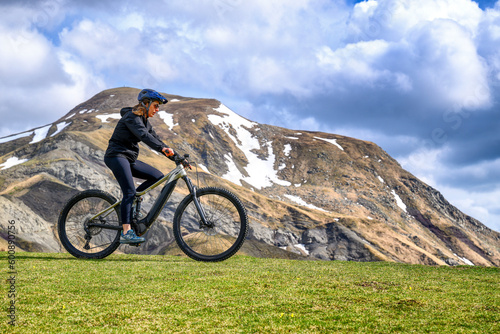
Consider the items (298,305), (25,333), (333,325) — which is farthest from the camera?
(298,305)

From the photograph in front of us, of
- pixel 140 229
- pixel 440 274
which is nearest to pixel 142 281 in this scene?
pixel 140 229

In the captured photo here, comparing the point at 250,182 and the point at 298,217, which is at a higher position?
the point at 250,182

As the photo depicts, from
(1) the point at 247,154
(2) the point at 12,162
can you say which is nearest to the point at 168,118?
(1) the point at 247,154

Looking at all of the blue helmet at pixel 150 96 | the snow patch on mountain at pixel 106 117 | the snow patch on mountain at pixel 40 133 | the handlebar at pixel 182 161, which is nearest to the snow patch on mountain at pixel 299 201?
the snow patch on mountain at pixel 106 117

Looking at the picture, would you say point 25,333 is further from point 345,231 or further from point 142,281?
point 345,231

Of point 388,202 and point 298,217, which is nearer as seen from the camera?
point 298,217

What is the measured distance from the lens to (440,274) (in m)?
8.95

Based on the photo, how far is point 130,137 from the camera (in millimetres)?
8953

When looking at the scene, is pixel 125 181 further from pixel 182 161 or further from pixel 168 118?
pixel 168 118

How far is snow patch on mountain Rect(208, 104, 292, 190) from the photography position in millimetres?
130250

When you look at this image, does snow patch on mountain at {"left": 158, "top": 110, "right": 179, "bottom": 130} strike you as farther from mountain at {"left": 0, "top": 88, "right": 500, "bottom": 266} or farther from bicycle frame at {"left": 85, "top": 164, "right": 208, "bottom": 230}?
bicycle frame at {"left": 85, "top": 164, "right": 208, "bottom": 230}

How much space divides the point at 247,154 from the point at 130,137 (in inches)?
5289

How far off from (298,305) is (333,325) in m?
0.88

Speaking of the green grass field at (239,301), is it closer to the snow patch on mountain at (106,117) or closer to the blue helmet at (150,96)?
the blue helmet at (150,96)
